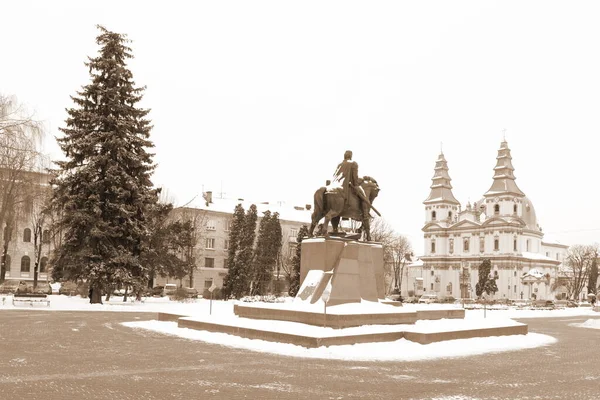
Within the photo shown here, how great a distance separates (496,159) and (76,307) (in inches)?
3281

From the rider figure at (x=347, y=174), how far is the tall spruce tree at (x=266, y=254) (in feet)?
139

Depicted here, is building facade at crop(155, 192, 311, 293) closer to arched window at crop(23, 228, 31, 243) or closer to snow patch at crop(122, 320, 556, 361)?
arched window at crop(23, 228, 31, 243)

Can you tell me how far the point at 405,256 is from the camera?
305ft

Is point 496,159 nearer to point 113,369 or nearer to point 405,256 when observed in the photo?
point 405,256

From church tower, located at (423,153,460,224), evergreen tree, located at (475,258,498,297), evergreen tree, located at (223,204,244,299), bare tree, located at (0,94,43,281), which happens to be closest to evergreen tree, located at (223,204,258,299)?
evergreen tree, located at (223,204,244,299)

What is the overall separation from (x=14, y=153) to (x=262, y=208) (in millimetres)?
59791

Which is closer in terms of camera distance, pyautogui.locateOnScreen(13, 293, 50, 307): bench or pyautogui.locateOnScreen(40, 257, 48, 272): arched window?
pyautogui.locateOnScreen(13, 293, 50, 307): bench

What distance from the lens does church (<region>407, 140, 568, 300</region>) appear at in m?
95.9

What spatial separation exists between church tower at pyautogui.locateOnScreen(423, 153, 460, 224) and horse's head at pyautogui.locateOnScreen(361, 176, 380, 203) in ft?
293

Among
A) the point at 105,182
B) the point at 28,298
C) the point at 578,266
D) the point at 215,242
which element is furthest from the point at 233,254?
the point at 578,266

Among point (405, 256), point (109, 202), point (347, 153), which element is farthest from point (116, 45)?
point (405, 256)

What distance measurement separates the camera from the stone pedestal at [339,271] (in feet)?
58.7

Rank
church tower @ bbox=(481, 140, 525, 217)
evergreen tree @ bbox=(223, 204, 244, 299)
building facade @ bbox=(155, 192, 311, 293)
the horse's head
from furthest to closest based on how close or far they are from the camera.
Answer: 1. church tower @ bbox=(481, 140, 525, 217)
2. building facade @ bbox=(155, 192, 311, 293)
3. evergreen tree @ bbox=(223, 204, 244, 299)
4. the horse's head

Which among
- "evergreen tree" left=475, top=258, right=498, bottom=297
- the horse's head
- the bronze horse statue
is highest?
the horse's head
